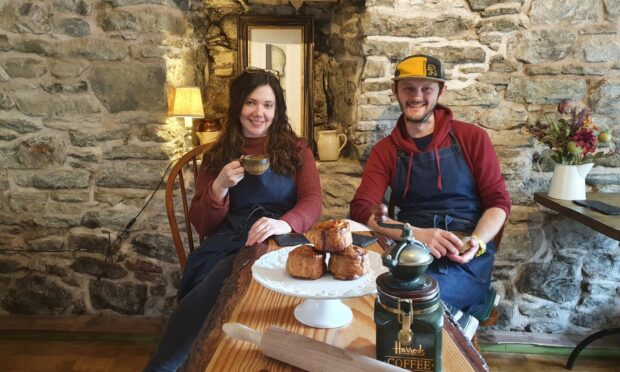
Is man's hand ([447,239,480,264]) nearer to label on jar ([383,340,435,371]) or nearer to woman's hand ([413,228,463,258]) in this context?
woman's hand ([413,228,463,258])

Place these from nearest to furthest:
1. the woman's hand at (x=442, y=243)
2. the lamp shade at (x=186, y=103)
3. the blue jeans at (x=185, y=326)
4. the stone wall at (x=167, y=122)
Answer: the blue jeans at (x=185, y=326) → the woman's hand at (x=442, y=243) → the stone wall at (x=167, y=122) → the lamp shade at (x=186, y=103)

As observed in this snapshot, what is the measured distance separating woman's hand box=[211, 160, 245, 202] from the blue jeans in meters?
0.32

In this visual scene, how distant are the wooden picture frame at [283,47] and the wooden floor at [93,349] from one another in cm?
141

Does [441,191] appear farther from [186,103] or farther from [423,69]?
[186,103]

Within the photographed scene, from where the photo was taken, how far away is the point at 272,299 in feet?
3.72

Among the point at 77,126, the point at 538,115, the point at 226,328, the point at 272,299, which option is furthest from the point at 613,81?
the point at 77,126

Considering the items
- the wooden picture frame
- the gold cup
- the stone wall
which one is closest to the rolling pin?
the gold cup

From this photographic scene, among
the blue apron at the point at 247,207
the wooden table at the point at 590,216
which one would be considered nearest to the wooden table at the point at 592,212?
the wooden table at the point at 590,216

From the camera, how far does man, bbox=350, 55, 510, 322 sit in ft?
6.42

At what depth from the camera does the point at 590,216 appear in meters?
1.99

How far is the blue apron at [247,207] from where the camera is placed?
1.84 metres

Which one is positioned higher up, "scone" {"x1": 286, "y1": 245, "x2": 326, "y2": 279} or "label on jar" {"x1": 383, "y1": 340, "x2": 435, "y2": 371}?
"scone" {"x1": 286, "y1": 245, "x2": 326, "y2": 279}

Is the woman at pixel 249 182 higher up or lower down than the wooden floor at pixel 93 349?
higher up

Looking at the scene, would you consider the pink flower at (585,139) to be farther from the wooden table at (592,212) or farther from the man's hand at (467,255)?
the man's hand at (467,255)
